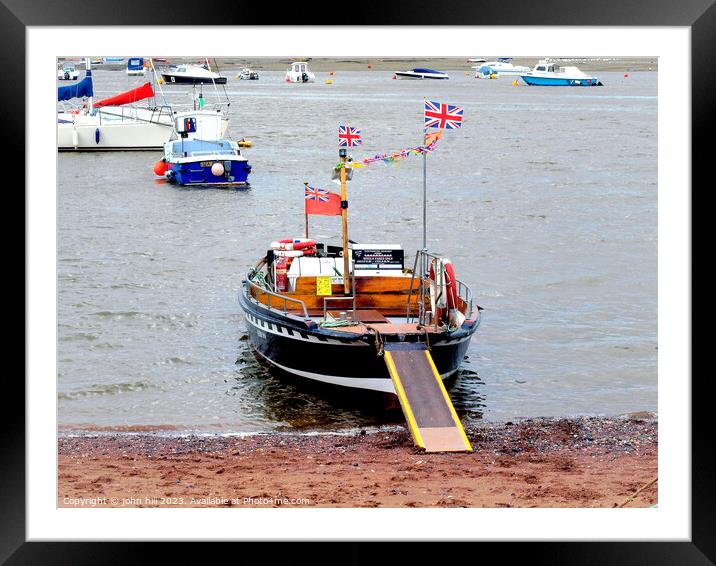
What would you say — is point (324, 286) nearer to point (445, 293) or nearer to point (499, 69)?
point (445, 293)

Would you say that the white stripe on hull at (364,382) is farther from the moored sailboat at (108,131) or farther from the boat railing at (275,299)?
the moored sailboat at (108,131)

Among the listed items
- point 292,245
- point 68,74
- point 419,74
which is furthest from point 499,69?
point 292,245

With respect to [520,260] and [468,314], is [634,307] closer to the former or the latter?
[520,260]

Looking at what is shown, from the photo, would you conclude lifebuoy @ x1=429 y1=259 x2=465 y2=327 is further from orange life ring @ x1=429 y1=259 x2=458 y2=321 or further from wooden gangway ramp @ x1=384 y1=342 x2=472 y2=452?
wooden gangway ramp @ x1=384 y1=342 x2=472 y2=452

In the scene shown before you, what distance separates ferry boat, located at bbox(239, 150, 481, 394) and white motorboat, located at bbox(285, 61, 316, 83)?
70.7 m

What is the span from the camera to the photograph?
12961 mm

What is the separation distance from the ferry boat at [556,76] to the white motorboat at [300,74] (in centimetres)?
1732

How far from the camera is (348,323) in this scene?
1667 cm

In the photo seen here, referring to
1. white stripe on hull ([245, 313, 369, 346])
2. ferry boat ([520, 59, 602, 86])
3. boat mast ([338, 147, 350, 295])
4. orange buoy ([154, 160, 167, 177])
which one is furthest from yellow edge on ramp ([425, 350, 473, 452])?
ferry boat ([520, 59, 602, 86])

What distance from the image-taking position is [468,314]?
17406 millimetres

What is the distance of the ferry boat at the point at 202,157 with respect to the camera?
38875 millimetres

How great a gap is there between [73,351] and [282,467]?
8.66 m
